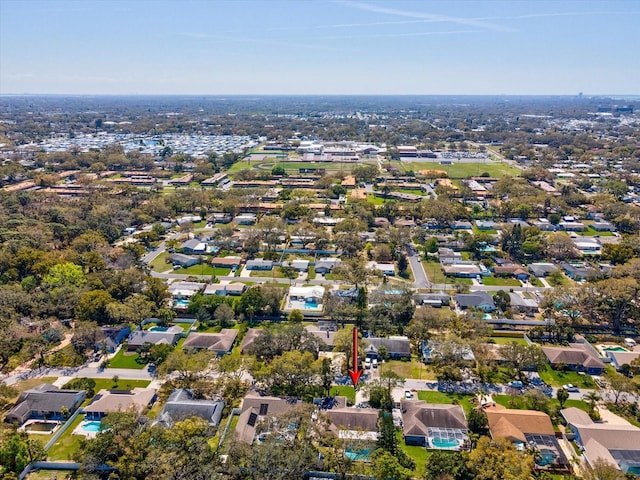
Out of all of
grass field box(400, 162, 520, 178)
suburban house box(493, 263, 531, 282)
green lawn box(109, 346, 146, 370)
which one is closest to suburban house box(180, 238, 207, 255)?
green lawn box(109, 346, 146, 370)

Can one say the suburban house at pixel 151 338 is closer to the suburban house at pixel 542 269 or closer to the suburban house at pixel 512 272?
the suburban house at pixel 512 272

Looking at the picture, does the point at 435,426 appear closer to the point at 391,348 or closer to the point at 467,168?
the point at 391,348

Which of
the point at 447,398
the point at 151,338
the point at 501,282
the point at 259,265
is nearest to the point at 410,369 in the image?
the point at 447,398

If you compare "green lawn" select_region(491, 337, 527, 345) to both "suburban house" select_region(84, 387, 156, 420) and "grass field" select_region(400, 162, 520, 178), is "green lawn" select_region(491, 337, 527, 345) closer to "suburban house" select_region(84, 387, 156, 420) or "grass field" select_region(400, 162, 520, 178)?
"suburban house" select_region(84, 387, 156, 420)

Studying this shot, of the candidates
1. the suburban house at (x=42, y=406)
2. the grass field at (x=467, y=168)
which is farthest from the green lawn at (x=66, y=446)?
the grass field at (x=467, y=168)

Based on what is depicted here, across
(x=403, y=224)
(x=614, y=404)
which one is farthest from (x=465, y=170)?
(x=614, y=404)

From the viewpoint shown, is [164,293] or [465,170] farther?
[465,170]

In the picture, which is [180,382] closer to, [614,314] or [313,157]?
[614,314]
